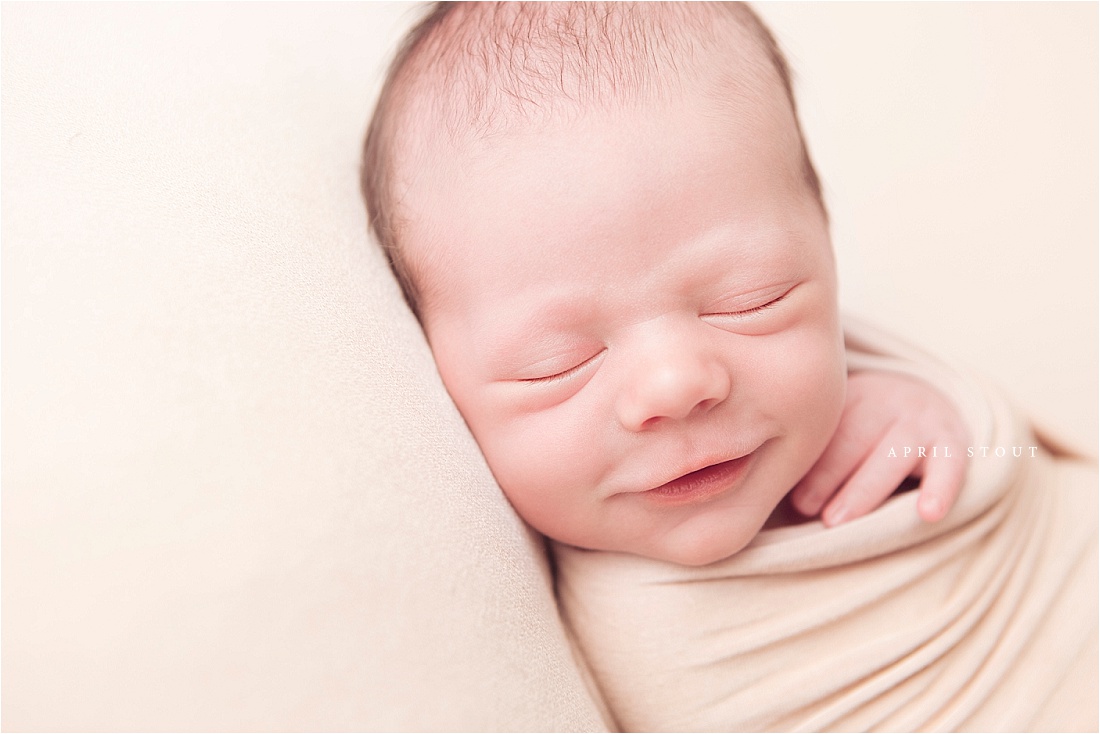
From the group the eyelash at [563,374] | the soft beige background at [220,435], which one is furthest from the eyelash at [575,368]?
the soft beige background at [220,435]

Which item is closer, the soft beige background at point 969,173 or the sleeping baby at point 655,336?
the sleeping baby at point 655,336

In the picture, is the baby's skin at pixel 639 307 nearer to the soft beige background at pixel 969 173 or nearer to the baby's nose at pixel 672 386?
the baby's nose at pixel 672 386

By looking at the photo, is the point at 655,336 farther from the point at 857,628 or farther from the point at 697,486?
the point at 857,628

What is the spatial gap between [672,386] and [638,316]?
10 centimetres

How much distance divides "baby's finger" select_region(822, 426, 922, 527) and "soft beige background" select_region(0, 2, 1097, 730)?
1.43 feet

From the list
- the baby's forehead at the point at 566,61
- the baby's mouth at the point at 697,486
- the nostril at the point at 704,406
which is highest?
the baby's forehead at the point at 566,61

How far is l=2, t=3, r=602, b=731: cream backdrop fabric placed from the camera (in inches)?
27.4

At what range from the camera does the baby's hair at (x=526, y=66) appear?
1030 mm

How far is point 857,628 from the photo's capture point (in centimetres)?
117

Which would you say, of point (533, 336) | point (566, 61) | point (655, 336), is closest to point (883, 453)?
point (655, 336)

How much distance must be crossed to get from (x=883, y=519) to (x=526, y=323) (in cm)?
56

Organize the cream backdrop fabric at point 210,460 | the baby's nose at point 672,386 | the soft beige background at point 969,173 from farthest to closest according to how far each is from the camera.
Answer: the soft beige background at point 969,173 < the baby's nose at point 672,386 < the cream backdrop fabric at point 210,460

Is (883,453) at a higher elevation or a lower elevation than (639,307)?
lower

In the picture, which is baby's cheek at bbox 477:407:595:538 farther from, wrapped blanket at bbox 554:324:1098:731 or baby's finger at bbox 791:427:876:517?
baby's finger at bbox 791:427:876:517
